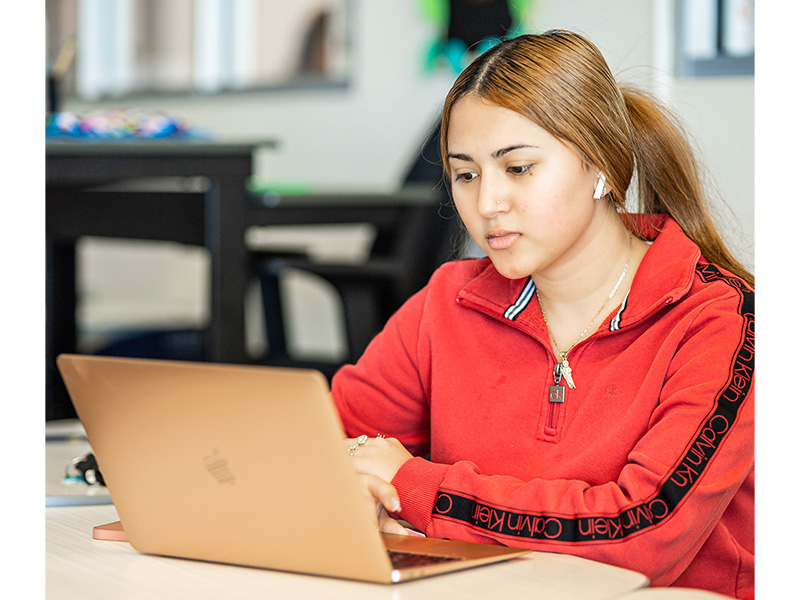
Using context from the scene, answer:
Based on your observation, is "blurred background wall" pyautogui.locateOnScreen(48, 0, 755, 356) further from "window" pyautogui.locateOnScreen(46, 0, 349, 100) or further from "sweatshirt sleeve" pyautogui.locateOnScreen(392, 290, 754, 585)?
"sweatshirt sleeve" pyautogui.locateOnScreen(392, 290, 754, 585)

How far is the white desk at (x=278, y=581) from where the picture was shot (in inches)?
29.1

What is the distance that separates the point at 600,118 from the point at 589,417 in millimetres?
296

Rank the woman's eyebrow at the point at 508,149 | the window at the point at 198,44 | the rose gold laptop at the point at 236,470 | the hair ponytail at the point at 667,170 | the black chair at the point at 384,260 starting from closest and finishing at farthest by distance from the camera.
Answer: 1. the rose gold laptop at the point at 236,470
2. the woman's eyebrow at the point at 508,149
3. the hair ponytail at the point at 667,170
4. the black chair at the point at 384,260
5. the window at the point at 198,44

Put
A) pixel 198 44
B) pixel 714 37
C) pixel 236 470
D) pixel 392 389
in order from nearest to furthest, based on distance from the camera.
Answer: pixel 236 470 → pixel 392 389 → pixel 714 37 → pixel 198 44

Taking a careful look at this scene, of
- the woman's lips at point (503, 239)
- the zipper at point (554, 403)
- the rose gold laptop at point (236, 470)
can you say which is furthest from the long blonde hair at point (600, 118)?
the rose gold laptop at point (236, 470)

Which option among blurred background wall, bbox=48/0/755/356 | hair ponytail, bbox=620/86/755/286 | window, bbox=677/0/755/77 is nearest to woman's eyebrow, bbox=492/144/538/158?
hair ponytail, bbox=620/86/755/286

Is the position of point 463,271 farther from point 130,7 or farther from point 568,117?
point 130,7

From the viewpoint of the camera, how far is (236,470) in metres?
0.74

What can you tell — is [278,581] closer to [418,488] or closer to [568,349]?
[418,488]

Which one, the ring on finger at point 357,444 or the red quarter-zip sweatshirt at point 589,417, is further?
the ring on finger at point 357,444

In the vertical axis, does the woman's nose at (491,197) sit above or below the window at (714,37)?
below

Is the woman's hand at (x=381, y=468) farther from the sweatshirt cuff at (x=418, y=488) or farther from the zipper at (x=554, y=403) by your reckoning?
the zipper at (x=554, y=403)

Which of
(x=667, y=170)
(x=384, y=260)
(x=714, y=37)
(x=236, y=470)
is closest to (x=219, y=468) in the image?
(x=236, y=470)
